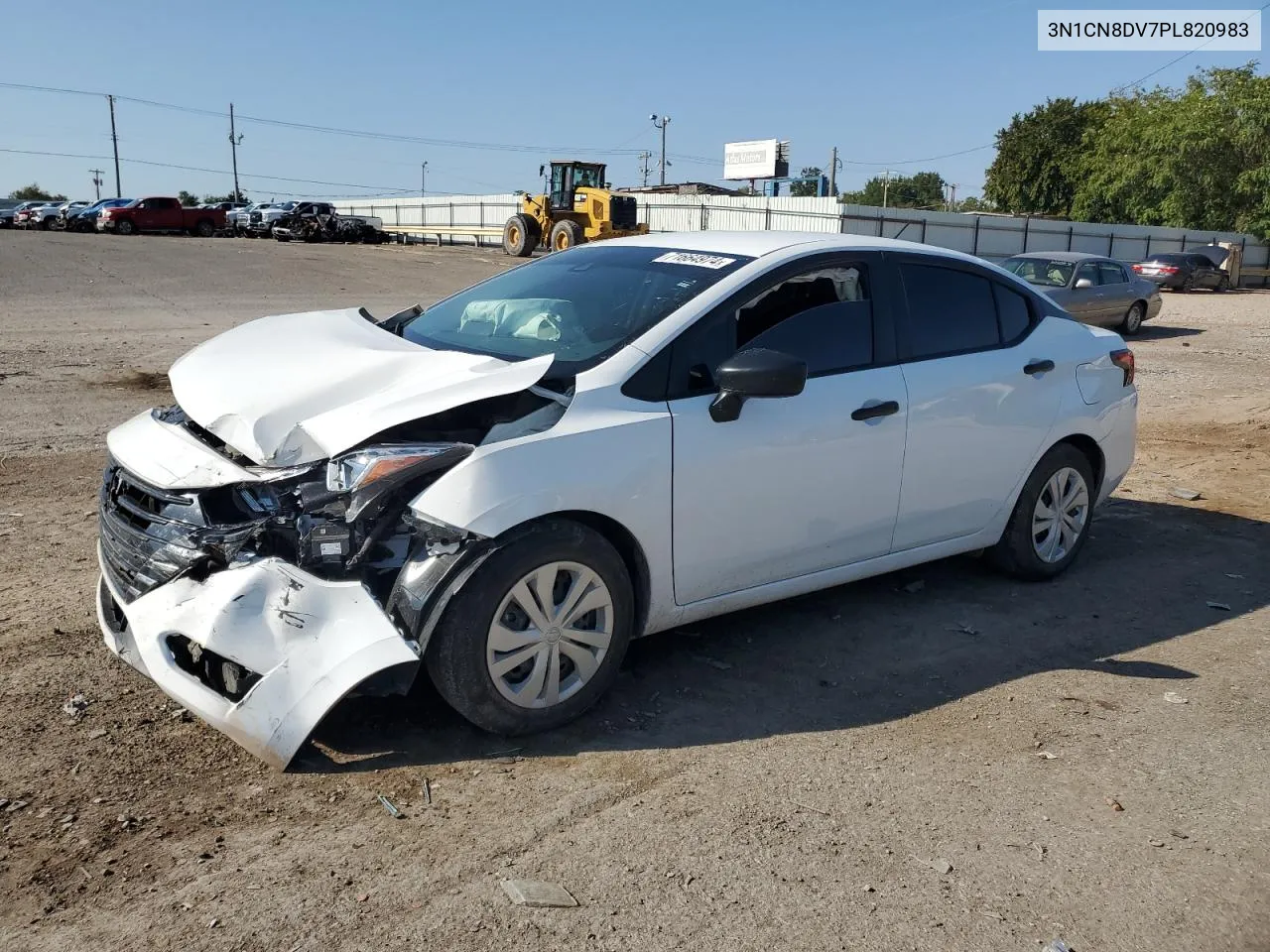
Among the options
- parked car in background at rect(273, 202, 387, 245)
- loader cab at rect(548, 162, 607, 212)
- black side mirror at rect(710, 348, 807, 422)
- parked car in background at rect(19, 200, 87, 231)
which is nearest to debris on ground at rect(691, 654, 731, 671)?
black side mirror at rect(710, 348, 807, 422)

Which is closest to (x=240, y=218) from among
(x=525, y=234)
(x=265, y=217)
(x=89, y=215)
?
(x=265, y=217)

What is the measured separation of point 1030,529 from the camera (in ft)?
18.7

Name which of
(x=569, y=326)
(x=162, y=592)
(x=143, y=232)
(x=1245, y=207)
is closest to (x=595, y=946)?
(x=162, y=592)

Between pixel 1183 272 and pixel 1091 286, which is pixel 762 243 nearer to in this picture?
pixel 1091 286

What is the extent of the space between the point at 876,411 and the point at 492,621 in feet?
6.53

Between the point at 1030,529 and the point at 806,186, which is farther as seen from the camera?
the point at 806,186

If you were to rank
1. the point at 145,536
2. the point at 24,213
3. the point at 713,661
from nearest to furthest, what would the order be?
the point at 145,536, the point at 713,661, the point at 24,213

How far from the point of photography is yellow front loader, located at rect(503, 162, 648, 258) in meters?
34.3

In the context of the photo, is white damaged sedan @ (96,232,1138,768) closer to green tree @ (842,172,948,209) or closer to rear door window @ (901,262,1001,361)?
rear door window @ (901,262,1001,361)

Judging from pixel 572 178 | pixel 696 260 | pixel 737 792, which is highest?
→ pixel 572 178

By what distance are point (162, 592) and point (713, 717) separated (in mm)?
1960

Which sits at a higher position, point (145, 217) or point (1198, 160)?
point (1198, 160)

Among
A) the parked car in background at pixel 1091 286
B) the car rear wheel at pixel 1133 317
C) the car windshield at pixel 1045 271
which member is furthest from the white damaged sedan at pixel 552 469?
the car rear wheel at pixel 1133 317

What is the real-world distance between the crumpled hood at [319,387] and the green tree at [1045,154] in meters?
73.2
